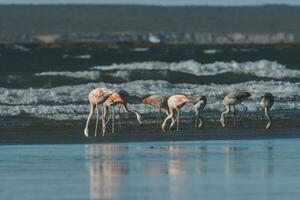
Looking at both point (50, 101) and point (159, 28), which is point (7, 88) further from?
point (159, 28)

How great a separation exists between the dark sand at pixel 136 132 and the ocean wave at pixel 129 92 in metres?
→ 2.80

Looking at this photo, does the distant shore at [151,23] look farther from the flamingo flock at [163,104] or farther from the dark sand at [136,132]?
the dark sand at [136,132]

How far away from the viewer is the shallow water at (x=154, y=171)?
17.2 m

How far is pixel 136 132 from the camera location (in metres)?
27.8

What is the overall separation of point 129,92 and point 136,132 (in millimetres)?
13985

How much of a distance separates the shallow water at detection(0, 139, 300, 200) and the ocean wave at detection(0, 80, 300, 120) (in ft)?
29.2

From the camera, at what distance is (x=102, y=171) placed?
19.8 meters

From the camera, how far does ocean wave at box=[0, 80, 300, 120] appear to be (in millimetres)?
34250

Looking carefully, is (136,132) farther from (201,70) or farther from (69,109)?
(201,70)

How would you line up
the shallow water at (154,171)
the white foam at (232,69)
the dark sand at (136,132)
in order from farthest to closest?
the white foam at (232,69) → the dark sand at (136,132) → the shallow water at (154,171)

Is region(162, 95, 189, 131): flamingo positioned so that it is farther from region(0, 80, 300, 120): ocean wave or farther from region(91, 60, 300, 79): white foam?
region(91, 60, 300, 79): white foam

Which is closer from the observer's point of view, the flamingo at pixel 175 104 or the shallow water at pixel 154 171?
the shallow water at pixel 154 171

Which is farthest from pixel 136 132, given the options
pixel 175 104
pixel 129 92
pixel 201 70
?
pixel 201 70

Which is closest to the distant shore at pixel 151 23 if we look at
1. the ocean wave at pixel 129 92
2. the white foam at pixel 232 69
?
the white foam at pixel 232 69
